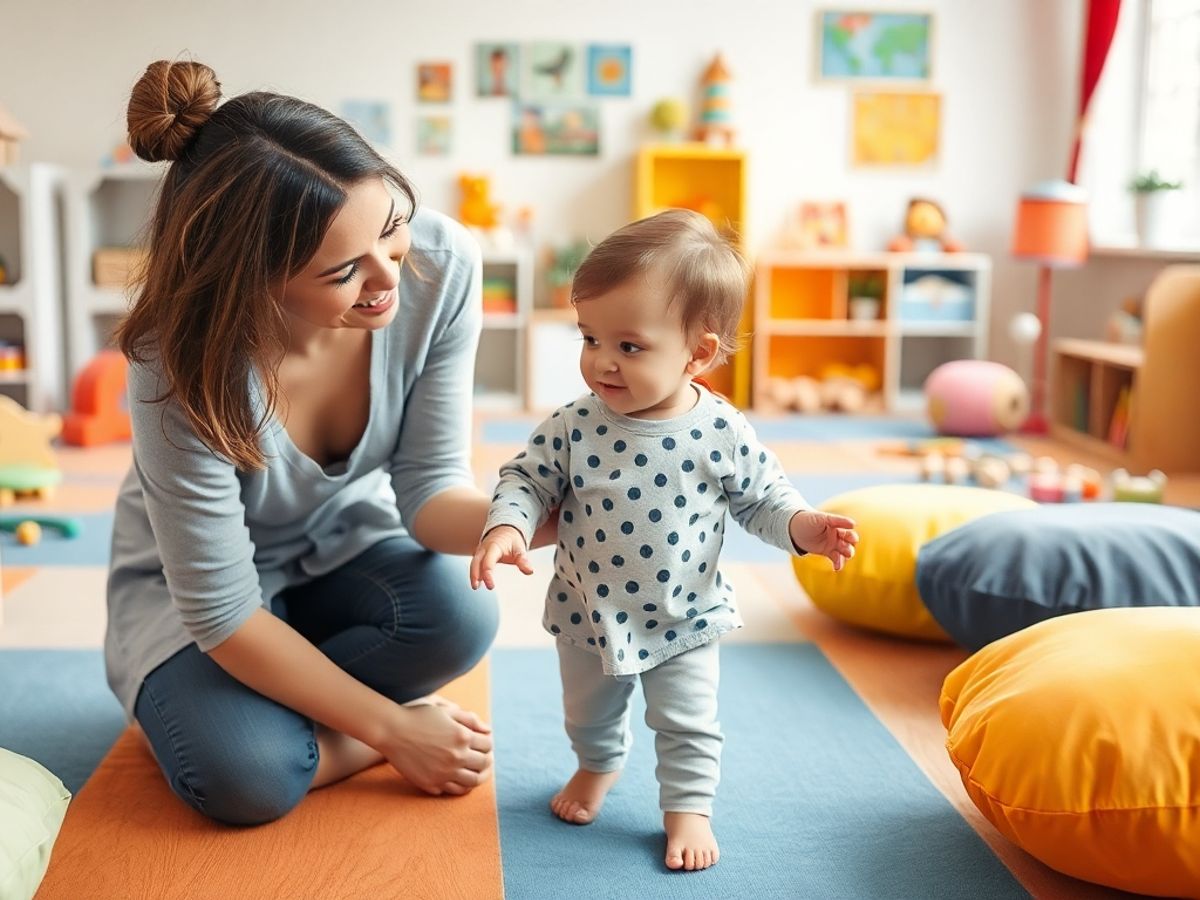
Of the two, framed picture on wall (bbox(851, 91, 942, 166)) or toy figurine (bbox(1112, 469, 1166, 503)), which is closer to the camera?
toy figurine (bbox(1112, 469, 1166, 503))

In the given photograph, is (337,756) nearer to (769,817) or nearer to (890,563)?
(769,817)

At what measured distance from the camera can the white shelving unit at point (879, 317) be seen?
15.9 feet

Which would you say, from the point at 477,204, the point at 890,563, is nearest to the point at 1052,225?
the point at 477,204

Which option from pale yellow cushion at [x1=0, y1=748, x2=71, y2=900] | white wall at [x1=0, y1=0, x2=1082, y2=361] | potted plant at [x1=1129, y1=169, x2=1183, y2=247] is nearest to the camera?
pale yellow cushion at [x1=0, y1=748, x2=71, y2=900]

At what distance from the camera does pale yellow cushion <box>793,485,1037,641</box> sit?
1.92 m

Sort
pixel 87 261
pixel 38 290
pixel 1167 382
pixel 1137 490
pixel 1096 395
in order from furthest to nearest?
pixel 87 261, pixel 38 290, pixel 1096 395, pixel 1167 382, pixel 1137 490

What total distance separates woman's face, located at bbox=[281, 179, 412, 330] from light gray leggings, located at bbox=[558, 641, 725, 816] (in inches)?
16.0

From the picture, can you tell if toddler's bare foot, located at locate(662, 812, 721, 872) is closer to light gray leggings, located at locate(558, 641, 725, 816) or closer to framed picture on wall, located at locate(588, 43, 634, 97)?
light gray leggings, located at locate(558, 641, 725, 816)

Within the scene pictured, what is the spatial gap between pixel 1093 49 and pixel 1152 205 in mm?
965

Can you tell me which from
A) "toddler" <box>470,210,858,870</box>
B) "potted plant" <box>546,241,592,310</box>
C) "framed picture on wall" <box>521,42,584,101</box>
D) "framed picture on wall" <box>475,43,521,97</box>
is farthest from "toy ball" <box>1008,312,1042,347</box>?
"toddler" <box>470,210,858,870</box>

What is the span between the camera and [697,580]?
1.29m

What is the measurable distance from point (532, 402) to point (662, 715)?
3587mm

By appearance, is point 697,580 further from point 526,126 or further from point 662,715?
point 526,126

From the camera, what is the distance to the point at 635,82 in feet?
16.2
